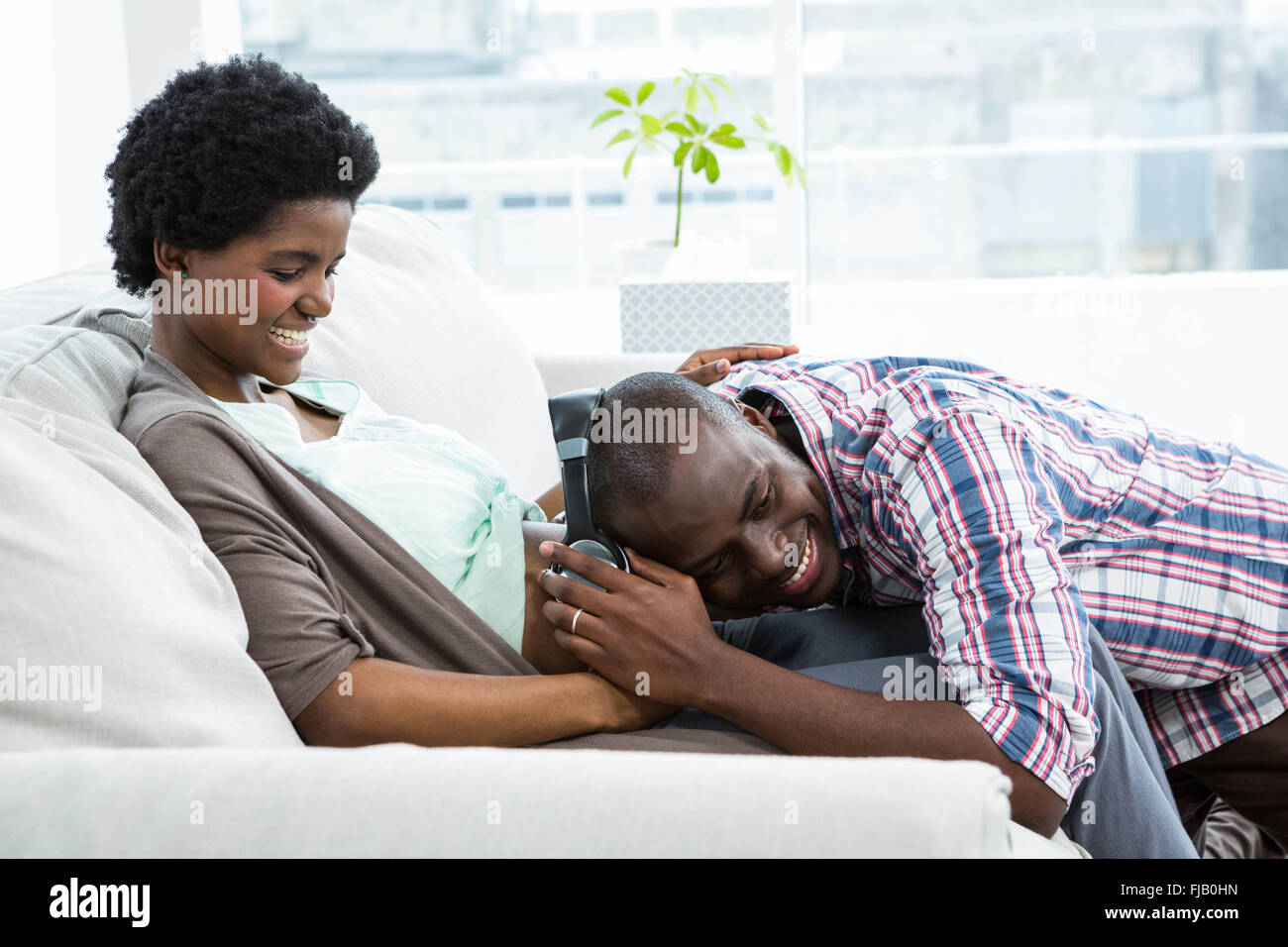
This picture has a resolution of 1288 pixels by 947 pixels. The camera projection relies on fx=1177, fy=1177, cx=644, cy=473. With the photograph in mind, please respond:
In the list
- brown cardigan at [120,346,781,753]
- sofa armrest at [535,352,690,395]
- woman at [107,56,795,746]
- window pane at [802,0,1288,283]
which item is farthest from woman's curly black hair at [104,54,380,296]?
window pane at [802,0,1288,283]

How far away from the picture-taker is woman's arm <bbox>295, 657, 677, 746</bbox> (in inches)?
38.3

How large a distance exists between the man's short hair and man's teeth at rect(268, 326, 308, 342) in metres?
0.33

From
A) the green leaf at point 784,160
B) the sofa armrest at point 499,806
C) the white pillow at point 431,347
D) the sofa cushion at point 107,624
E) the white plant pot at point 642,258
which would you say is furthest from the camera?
the white plant pot at point 642,258

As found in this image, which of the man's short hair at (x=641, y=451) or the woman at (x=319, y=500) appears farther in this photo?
the man's short hair at (x=641, y=451)

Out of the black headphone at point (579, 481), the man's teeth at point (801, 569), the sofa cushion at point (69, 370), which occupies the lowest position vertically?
the man's teeth at point (801, 569)

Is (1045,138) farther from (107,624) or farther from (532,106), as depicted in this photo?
(107,624)

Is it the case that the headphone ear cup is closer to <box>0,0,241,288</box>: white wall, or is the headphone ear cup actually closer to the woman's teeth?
the woman's teeth

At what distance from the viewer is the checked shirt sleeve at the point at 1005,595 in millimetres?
1017

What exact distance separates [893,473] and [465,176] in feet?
12.8

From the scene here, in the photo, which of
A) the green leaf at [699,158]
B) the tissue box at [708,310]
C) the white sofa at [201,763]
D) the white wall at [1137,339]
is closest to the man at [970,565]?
the white sofa at [201,763]

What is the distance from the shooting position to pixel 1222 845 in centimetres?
140

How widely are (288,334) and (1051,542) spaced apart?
788 mm

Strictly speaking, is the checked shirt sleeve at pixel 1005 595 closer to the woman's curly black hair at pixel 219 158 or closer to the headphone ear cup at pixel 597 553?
the headphone ear cup at pixel 597 553
